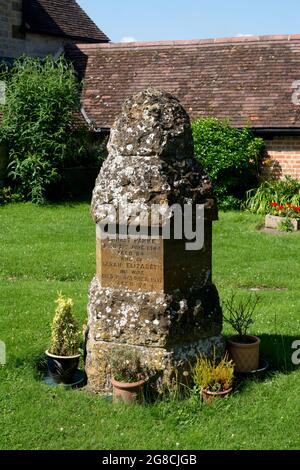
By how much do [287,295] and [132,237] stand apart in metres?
4.19

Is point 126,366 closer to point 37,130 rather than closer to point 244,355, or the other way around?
point 244,355

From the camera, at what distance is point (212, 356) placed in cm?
691

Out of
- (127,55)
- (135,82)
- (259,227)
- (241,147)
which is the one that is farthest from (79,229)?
(127,55)

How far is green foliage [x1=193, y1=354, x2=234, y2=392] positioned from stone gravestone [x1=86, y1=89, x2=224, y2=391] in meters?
→ 0.17

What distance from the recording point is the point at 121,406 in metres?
6.34

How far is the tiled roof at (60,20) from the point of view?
78.9 feet

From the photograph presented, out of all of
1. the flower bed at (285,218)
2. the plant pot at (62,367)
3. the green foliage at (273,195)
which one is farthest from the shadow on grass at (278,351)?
the green foliage at (273,195)

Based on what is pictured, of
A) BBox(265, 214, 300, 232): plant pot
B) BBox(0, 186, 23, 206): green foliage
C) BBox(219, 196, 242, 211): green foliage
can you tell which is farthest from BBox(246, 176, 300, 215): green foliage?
BBox(0, 186, 23, 206): green foliage

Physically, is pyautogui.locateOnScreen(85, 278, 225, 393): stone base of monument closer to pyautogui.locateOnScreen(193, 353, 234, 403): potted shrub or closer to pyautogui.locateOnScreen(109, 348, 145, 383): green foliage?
pyautogui.locateOnScreen(109, 348, 145, 383): green foliage

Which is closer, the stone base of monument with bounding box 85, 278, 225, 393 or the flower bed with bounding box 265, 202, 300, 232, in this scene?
the stone base of monument with bounding box 85, 278, 225, 393

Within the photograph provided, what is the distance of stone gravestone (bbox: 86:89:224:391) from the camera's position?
6508 millimetres

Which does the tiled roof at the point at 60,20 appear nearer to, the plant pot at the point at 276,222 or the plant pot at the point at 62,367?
the plant pot at the point at 276,222

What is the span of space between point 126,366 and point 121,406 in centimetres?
40
